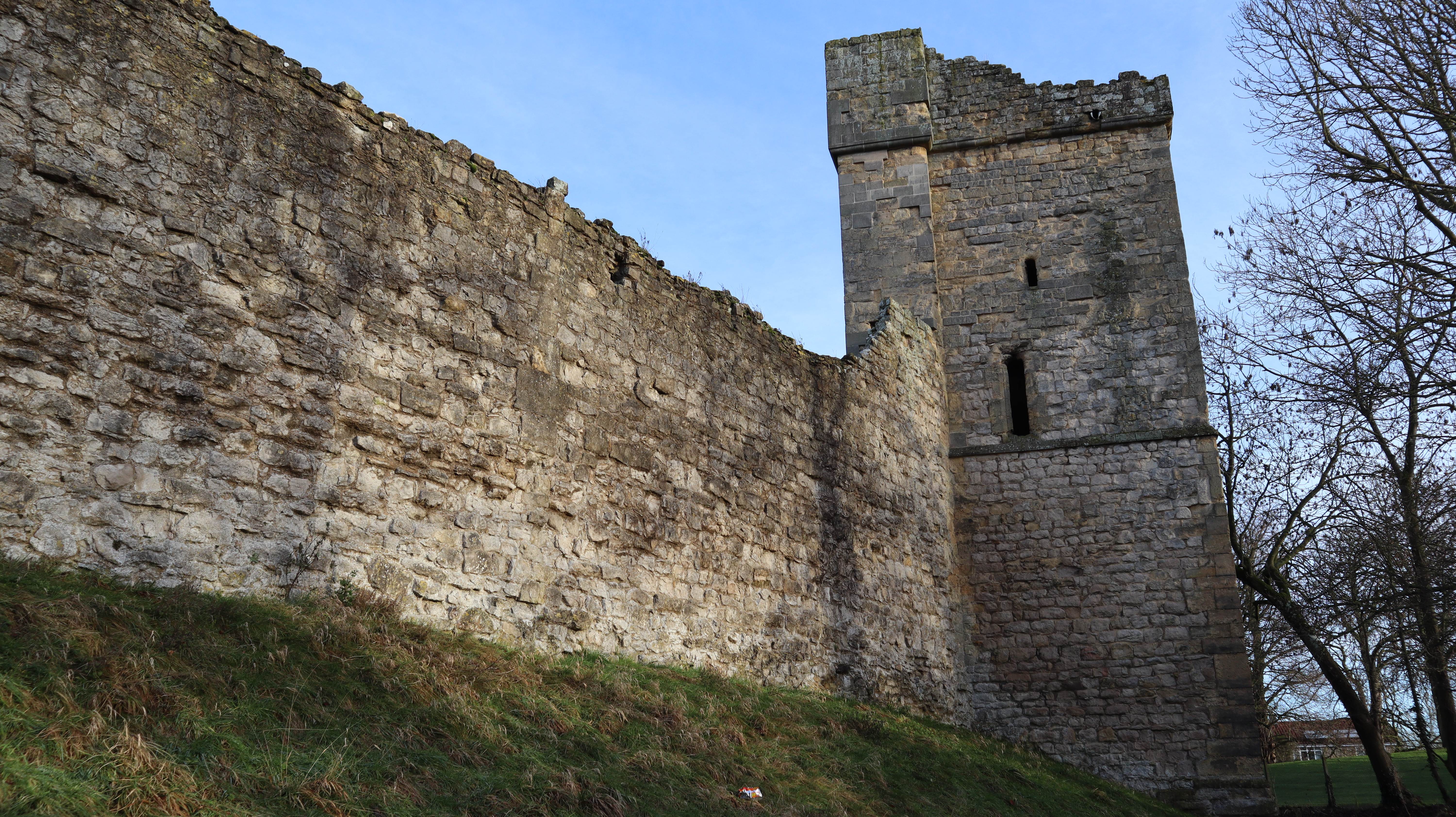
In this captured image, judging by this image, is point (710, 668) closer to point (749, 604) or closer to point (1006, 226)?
point (749, 604)

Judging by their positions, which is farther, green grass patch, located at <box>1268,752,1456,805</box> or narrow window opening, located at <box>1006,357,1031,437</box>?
green grass patch, located at <box>1268,752,1456,805</box>

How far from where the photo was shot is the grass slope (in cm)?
376

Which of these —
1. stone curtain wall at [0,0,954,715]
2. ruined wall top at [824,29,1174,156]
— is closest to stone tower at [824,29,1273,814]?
Result: ruined wall top at [824,29,1174,156]

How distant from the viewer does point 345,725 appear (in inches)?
185

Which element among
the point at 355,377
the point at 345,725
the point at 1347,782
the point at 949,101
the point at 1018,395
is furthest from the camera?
the point at 1347,782

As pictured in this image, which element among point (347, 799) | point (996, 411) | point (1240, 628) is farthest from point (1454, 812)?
point (347, 799)

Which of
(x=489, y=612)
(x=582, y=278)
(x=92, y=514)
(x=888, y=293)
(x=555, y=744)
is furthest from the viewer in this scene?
(x=888, y=293)

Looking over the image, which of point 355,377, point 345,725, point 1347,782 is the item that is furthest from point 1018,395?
point 345,725

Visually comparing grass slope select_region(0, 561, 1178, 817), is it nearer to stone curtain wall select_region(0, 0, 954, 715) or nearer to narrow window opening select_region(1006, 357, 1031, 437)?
stone curtain wall select_region(0, 0, 954, 715)

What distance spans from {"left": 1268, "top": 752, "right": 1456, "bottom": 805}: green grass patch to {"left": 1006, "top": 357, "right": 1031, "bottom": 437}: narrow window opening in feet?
17.0

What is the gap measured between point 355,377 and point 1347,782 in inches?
630

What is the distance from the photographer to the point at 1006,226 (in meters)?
14.2

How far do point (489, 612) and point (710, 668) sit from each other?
2146 millimetres

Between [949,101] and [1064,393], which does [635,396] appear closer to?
[1064,393]
